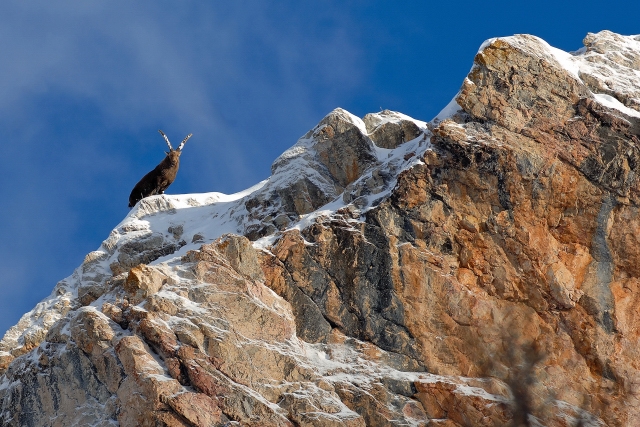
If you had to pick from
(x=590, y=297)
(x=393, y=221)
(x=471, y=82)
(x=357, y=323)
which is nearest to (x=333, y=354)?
(x=357, y=323)

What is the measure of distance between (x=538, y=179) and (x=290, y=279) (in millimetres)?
8718

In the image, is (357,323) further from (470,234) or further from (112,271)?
(112,271)

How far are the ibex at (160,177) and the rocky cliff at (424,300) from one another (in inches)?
522

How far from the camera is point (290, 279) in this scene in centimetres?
3553

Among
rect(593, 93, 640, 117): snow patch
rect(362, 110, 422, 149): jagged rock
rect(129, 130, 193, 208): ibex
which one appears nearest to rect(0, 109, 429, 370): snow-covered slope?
rect(362, 110, 422, 149): jagged rock

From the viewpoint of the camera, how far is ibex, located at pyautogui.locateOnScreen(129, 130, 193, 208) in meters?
49.6

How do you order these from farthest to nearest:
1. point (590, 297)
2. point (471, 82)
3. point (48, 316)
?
point (48, 316)
point (471, 82)
point (590, 297)

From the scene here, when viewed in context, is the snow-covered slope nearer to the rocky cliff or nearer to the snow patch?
the rocky cliff

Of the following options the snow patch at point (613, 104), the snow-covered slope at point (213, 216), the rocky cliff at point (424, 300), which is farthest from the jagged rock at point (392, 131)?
the snow patch at point (613, 104)

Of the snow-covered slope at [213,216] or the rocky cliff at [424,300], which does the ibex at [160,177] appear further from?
the rocky cliff at [424,300]

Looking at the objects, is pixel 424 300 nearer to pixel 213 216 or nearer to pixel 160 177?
pixel 213 216

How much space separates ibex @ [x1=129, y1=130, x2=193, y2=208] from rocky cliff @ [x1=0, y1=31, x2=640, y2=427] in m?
13.3

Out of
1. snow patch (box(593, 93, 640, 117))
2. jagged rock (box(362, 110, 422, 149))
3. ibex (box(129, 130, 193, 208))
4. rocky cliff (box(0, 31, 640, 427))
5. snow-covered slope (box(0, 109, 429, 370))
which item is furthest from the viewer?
ibex (box(129, 130, 193, 208))

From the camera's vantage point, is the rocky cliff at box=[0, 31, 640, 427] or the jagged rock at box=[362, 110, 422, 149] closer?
the rocky cliff at box=[0, 31, 640, 427]
